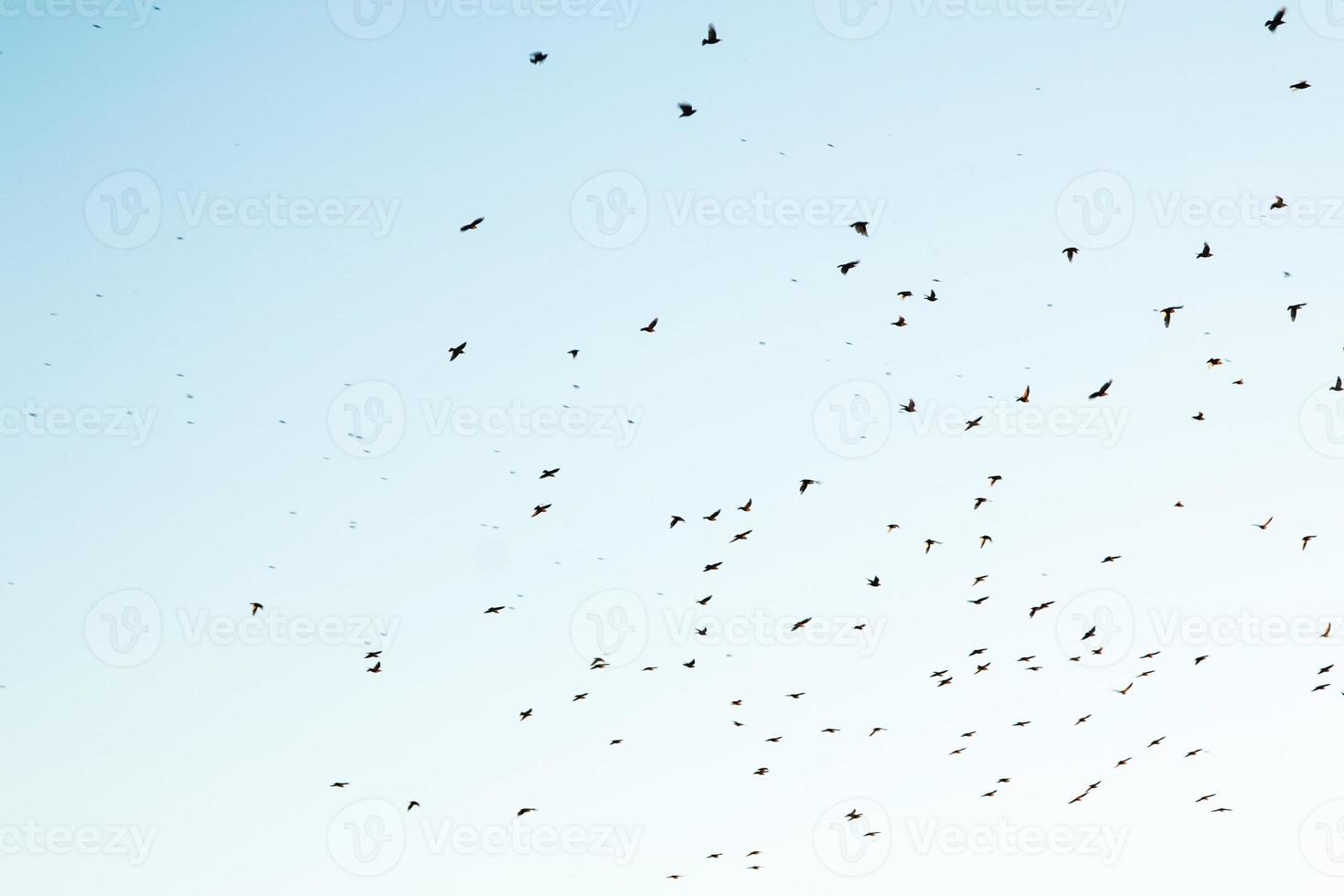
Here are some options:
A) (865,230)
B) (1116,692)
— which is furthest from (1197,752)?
(865,230)

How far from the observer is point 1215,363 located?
40.7 metres

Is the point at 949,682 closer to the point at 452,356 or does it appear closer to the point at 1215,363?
the point at 1215,363

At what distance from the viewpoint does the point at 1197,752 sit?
4856 centimetres

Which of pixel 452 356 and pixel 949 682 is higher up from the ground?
pixel 452 356

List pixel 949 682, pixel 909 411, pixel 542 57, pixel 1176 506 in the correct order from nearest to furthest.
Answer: pixel 542 57 → pixel 909 411 → pixel 1176 506 → pixel 949 682

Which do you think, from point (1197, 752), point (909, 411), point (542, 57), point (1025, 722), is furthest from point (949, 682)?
point (542, 57)

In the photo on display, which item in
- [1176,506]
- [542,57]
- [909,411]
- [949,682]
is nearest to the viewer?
[542,57]

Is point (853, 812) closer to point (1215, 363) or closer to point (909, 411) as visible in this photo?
point (909, 411)

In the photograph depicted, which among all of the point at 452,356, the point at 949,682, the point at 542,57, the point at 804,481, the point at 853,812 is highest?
the point at 542,57

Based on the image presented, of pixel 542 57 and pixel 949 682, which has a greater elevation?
pixel 542 57

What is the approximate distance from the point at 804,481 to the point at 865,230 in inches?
348

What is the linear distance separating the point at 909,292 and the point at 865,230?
13.0 ft

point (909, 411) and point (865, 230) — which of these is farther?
point (909, 411)

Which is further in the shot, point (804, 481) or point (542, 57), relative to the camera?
point (804, 481)
